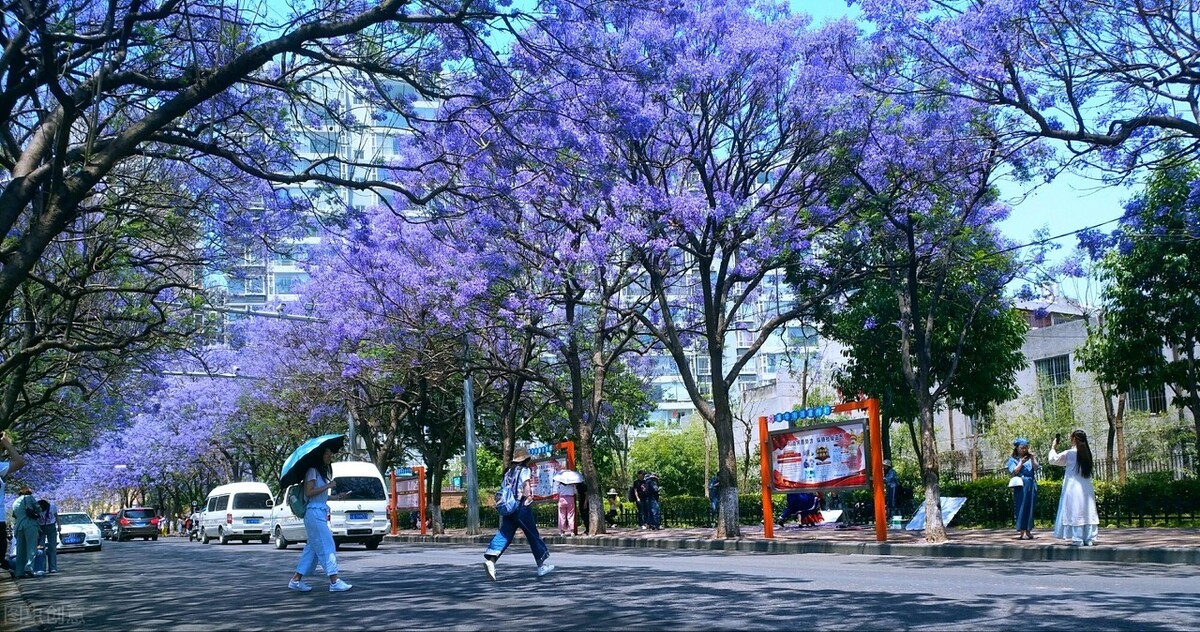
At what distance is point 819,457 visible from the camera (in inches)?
912

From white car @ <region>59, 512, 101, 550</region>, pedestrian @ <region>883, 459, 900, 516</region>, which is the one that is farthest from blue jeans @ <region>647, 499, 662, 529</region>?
white car @ <region>59, 512, 101, 550</region>

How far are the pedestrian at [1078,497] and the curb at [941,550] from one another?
0.30 meters

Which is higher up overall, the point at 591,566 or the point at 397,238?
the point at 397,238

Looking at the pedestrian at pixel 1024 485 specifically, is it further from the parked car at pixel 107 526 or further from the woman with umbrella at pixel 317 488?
the parked car at pixel 107 526

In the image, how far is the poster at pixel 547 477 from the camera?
110 feet

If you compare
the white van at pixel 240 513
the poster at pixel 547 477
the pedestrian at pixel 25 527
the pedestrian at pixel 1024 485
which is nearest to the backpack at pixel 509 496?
the pedestrian at pixel 1024 485

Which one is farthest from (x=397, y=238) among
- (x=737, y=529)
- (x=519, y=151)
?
(x=519, y=151)

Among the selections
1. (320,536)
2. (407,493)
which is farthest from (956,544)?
(407,493)

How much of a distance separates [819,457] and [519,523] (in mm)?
10066

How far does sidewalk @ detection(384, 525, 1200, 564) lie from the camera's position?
16.6 metres

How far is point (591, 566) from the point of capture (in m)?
16.9

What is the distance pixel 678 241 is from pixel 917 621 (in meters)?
15.1

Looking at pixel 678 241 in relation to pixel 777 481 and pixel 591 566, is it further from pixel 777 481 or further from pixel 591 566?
pixel 591 566

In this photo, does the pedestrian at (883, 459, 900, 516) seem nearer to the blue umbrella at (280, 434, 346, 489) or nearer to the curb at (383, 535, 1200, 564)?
the curb at (383, 535, 1200, 564)
